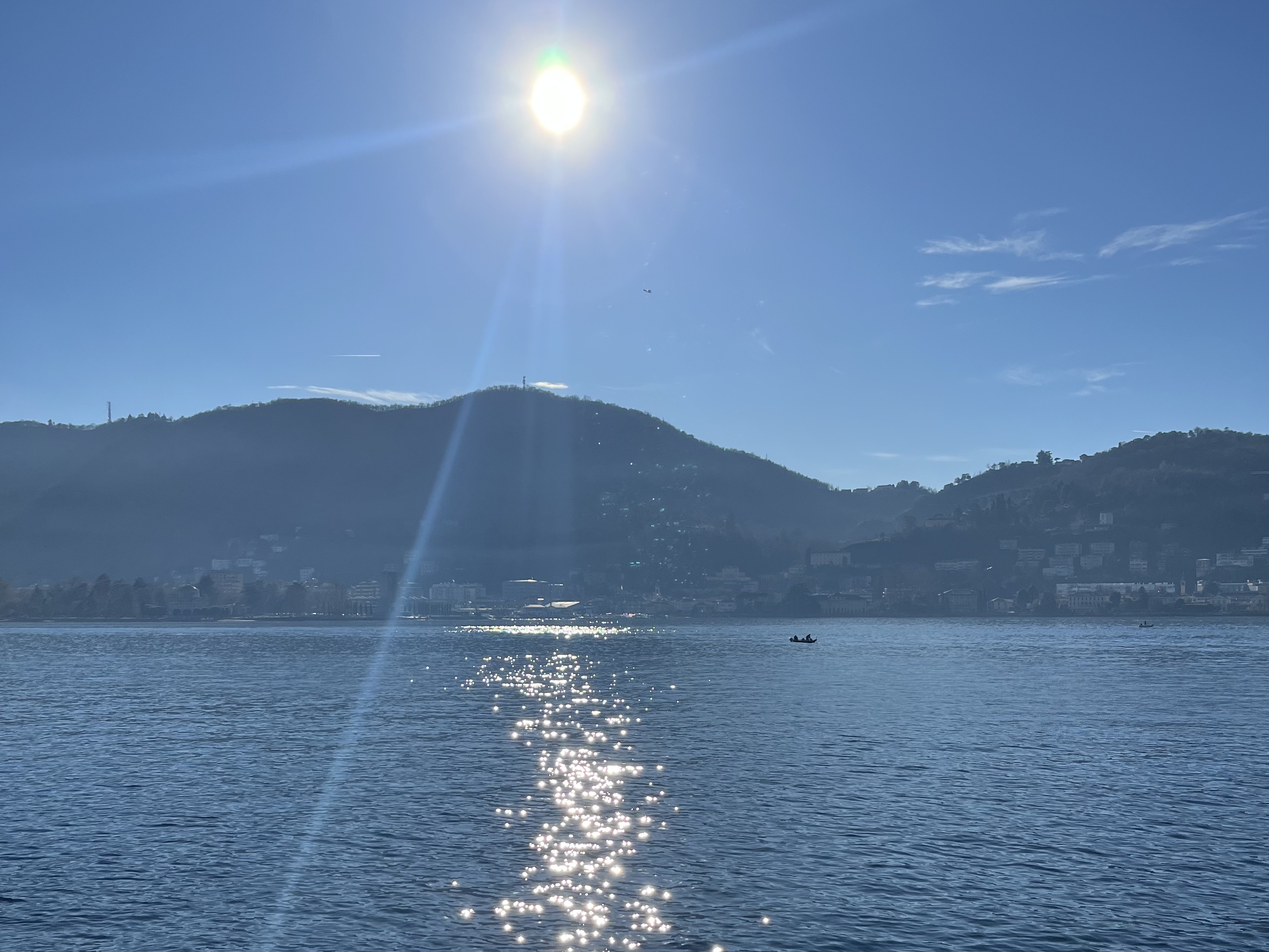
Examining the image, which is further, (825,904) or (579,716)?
(579,716)

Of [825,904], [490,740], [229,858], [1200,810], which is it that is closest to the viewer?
[825,904]

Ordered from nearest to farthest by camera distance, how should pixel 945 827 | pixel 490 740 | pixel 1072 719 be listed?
1. pixel 945 827
2. pixel 490 740
3. pixel 1072 719

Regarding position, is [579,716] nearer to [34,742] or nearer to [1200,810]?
[34,742]

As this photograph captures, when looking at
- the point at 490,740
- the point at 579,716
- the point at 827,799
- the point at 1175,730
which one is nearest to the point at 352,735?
the point at 490,740

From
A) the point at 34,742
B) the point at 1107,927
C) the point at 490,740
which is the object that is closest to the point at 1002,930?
the point at 1107,927

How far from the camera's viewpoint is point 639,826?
47.8 meters

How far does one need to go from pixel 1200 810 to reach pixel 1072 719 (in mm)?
39354

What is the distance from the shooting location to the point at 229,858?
42.7 meters

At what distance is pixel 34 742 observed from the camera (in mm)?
78062

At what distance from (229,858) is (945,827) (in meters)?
32.3

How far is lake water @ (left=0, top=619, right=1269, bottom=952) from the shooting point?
3375 cm

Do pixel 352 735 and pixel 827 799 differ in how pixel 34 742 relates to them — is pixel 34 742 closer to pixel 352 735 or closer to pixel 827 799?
pixel 352 735

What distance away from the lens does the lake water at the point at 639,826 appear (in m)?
33.8

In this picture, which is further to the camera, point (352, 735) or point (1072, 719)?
point (1072, 719)
